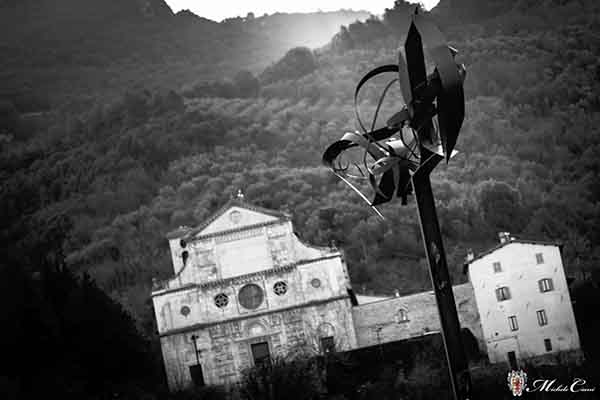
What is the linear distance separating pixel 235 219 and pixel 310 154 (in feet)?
225

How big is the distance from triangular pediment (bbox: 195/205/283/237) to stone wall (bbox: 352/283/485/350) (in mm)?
6787

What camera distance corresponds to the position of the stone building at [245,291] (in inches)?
1606

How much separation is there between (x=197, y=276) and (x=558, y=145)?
223 ft

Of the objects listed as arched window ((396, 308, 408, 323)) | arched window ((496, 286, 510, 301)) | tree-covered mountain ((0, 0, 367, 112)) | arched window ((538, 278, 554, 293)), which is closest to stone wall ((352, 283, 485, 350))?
arched window ((396, 308, 408, 323))

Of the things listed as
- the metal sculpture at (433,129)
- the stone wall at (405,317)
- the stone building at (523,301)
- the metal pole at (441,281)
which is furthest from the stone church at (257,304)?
the metal pole at (441,281)

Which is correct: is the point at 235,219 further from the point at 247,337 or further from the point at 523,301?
the point at 523,301

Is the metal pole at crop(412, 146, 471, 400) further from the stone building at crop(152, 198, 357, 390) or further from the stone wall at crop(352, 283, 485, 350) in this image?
the stone building at crop(152, 198, 357, 390)

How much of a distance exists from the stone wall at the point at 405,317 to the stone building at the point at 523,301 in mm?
1044

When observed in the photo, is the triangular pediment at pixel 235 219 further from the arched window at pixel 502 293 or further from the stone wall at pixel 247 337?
the arched window at pixel 502 293

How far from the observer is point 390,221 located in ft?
247

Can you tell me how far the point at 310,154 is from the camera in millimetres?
109188

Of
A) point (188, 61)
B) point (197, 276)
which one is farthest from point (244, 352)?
point (188, 61)

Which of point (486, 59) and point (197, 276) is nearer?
point (197, 276)

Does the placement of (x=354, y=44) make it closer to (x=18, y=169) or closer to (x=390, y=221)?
→ (x=18, y=169)
